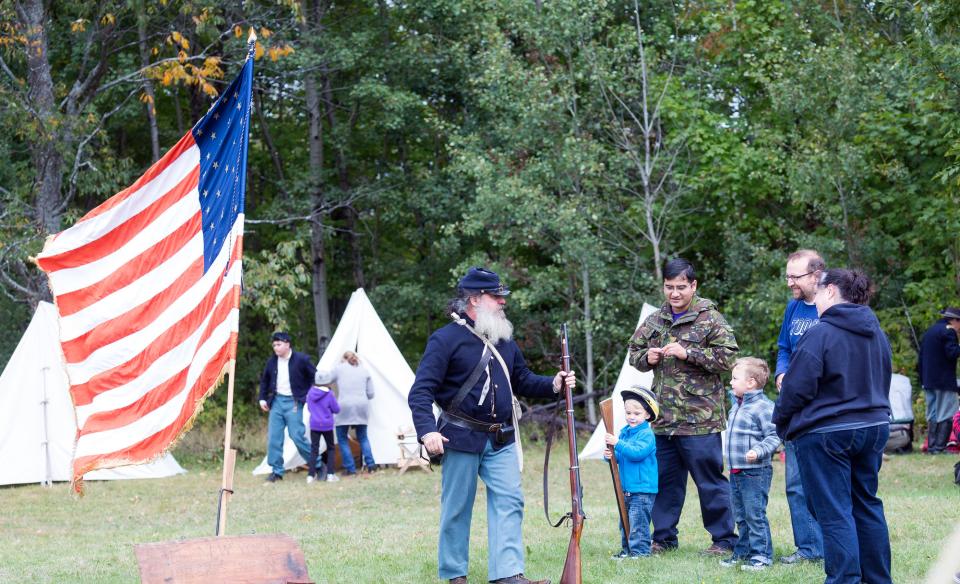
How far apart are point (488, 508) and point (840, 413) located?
2089 mm

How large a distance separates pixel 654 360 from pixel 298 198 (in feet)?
52.5

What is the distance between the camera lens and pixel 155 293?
6.78 meters

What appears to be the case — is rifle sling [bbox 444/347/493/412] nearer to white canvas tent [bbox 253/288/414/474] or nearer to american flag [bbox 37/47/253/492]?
american flag [bbox 37/47/253/492]

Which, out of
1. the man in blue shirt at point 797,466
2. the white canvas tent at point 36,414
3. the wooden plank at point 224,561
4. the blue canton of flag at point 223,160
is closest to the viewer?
the wooden plank at point 224,561

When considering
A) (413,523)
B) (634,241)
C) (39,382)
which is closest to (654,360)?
(413,523)

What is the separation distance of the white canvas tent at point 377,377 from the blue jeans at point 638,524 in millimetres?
8640

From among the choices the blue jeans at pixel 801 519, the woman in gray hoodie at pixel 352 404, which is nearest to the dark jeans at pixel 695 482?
the blue jeans at pixel 801 519

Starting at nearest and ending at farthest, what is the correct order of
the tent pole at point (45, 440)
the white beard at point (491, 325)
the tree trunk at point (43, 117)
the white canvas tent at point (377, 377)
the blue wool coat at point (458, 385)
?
the blue wool coat at point (458, 385), the white beard at point (491, 325), the tent pole at point (45, 440), the white canvas tent at point (377, 377), the tree trunk at point (43, 117)

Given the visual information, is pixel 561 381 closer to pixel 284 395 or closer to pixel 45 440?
pixel 284 395

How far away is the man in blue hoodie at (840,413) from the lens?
5664 millimetres

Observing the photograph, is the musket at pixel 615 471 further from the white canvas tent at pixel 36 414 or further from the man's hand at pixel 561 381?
the white canvas tent at pixel 36 414

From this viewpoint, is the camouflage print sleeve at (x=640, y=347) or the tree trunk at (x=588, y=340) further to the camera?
the tree trunk at (x=588, y=340)

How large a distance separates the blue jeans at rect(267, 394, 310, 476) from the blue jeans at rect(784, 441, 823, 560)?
8662 millimetres

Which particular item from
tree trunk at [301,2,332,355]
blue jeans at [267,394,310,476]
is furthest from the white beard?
tree trunk at [301,2,332,355]
